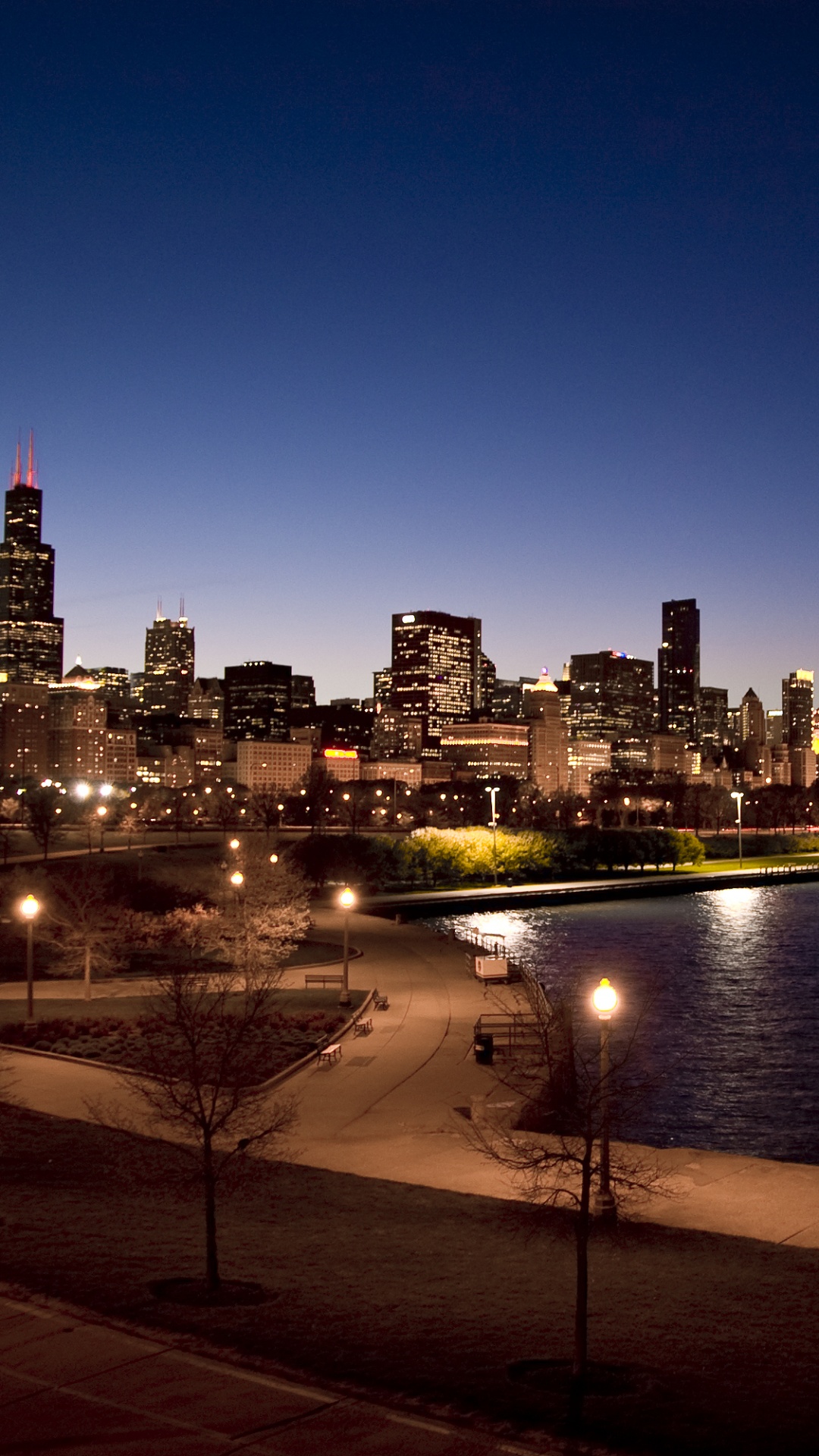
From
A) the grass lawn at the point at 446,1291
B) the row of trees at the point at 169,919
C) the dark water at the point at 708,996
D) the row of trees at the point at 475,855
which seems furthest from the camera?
the row of trees at the point at 475,855

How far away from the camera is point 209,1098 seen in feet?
61.9

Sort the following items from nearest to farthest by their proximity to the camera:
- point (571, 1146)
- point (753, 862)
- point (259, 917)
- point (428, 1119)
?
1. point (571, 1146)
2. point (428, 1119)
3. point (259, 917)
4. point (753, 862)

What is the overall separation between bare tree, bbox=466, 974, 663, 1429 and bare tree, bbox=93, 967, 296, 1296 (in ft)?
10.7

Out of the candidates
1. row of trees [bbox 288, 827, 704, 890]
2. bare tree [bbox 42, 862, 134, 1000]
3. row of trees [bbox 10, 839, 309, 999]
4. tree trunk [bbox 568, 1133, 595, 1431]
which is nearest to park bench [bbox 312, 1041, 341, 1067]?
row of trees [bbox 10, 839, 309, 999]

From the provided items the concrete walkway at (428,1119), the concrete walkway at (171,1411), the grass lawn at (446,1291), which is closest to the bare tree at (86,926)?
the concrete walkway at (428,1119)

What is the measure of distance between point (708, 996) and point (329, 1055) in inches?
1180

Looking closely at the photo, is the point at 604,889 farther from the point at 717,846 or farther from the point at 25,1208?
the point at 25,1208

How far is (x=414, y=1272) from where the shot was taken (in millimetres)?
14992

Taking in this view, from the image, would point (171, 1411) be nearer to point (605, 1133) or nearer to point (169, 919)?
point (605, 1133)

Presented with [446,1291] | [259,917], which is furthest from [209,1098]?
[259,917]

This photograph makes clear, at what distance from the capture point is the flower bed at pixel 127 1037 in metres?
30.2

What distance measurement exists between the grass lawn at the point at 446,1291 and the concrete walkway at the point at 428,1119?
3.66 ft

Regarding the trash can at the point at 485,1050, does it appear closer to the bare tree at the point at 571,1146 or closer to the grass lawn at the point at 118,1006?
the bare tree at the point at 571,1146

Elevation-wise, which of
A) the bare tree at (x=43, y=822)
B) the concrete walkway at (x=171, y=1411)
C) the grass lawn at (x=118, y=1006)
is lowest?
the grass lawn at (x=118, y=1006)
